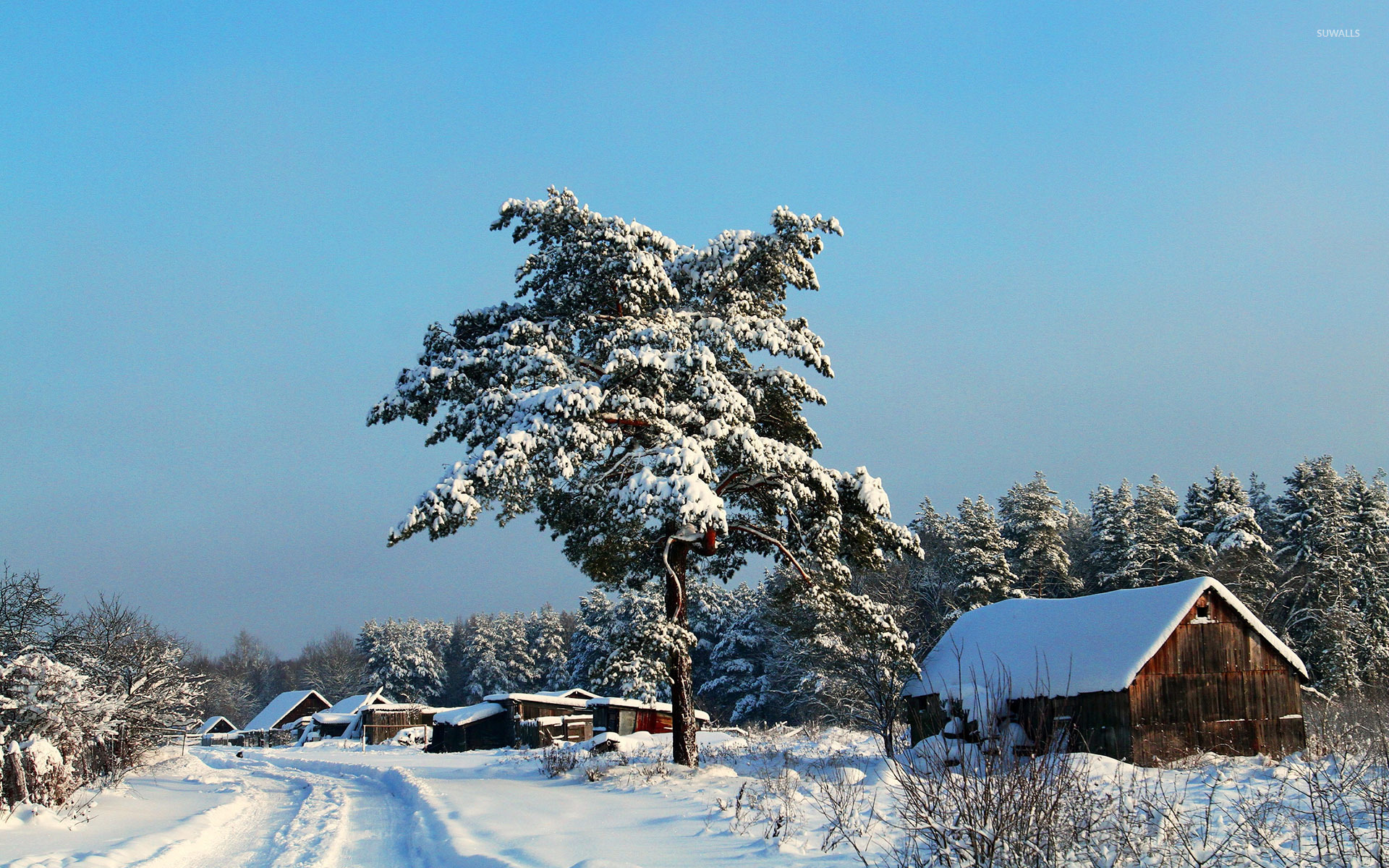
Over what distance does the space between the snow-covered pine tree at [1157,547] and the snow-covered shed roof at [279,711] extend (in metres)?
74.3

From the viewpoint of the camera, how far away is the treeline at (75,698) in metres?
16.0

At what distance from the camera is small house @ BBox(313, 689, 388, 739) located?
7719 centimetres

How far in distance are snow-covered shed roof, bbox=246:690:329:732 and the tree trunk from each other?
7701 cm

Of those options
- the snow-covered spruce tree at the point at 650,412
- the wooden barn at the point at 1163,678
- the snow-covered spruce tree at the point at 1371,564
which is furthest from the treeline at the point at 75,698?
the snow-covered spruce tree at the point at 1371,564

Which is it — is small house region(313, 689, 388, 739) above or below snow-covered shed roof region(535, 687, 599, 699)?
below

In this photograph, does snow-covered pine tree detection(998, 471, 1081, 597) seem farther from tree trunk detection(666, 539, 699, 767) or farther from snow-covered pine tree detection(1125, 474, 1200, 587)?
tree trunk detection(666, 539, 699, 767)

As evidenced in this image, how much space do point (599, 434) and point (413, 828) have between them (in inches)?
326

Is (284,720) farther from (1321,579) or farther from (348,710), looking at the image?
(1321,579)

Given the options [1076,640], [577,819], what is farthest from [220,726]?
[577,819]

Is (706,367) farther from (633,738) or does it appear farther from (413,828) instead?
(633,738)

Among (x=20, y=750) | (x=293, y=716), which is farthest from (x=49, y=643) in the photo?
(x=293, y=716)

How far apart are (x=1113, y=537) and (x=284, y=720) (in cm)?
7481

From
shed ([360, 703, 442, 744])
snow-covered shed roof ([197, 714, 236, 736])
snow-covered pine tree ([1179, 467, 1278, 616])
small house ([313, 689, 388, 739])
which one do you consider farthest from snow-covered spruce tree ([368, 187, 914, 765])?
snow-covered shed roof ([197, 714, 236, 736])

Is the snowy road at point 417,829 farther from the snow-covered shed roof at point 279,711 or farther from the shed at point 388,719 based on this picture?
the snow-covered shed roof at point 279,711
